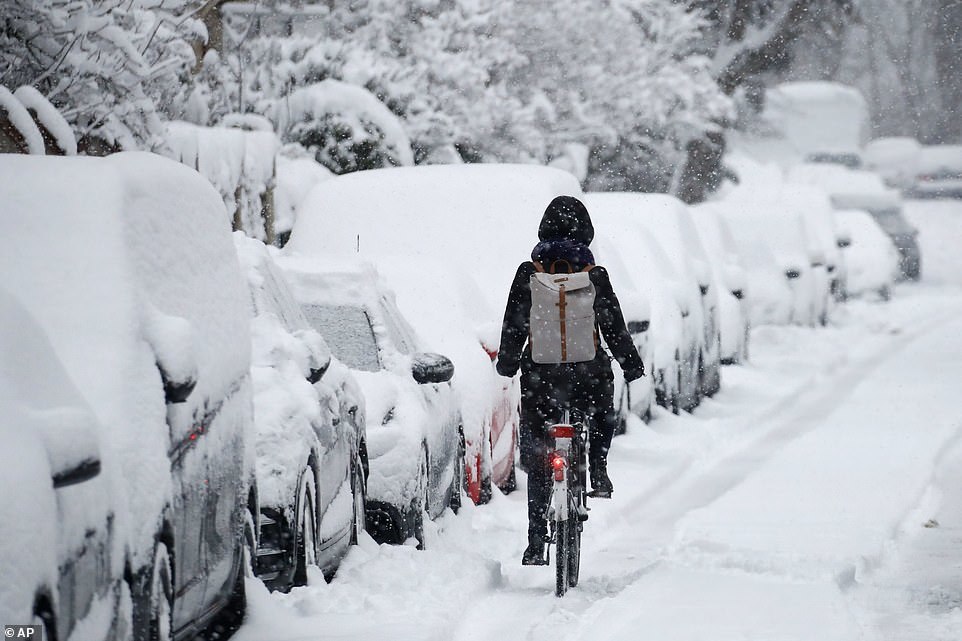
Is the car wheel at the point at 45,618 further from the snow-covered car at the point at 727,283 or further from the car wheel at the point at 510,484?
the snow-covered car at the point at 727,283

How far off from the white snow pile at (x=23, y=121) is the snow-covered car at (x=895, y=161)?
54902 mm

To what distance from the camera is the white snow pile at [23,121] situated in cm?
1073

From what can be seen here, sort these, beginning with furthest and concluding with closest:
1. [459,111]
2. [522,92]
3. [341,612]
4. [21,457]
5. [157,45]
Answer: [522,92], [459,111], [157,45], [341,612], [21,457]

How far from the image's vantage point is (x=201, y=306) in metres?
6.22

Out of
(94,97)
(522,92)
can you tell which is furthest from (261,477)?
(522,92)

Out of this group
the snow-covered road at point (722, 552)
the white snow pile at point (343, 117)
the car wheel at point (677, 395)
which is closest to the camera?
the snow-covered road at point (722, 552)

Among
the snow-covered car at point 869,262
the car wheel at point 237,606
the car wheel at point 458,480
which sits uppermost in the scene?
the car wheel at point 237,606

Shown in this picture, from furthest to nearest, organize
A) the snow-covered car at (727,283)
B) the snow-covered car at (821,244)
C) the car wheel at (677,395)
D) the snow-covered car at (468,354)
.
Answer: the snow-covered car at (821,244) → the snow-covered car at (727,283) → the car wheel at (677,395) → the snow-covered car at (468,354)

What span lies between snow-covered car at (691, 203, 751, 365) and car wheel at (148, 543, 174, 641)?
1416 centimetres

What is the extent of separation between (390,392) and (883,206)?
1383 inches

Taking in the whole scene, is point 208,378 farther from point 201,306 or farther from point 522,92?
point 522,92

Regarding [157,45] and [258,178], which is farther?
[258,178]

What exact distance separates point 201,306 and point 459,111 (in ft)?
61.9

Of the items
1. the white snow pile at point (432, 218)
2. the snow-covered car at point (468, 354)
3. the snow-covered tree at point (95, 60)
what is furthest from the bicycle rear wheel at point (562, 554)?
the snow-covered tree at point (95, 60)
